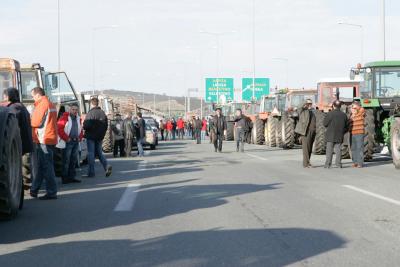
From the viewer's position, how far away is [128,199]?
1171cm

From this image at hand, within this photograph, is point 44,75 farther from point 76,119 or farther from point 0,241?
point 0,241

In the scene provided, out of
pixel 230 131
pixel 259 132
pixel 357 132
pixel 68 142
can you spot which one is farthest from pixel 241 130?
pixel 230 131

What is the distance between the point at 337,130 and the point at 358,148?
751 mm

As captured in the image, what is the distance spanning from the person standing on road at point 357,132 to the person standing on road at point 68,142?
24.6ft

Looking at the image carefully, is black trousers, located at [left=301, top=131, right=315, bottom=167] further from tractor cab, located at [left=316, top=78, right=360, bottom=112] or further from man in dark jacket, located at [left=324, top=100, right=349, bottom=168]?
tractor cab, located at [left=316, top=78, right=360, bottom=112]

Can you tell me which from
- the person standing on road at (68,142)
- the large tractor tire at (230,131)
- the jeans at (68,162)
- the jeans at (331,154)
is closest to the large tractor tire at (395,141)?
the jeans at (331,154)

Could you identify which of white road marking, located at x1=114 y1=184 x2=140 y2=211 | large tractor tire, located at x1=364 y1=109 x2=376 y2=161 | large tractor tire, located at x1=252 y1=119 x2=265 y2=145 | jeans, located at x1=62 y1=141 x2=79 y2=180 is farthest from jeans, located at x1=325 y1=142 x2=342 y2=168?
large tractor tire, located at x1=252 y1=119 x2=265 y2=145

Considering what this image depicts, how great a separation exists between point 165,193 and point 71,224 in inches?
147

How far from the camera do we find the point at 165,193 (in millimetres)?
12617

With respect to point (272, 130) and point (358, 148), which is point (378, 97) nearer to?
point (358, 148)

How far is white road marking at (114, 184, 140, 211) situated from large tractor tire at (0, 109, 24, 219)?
1.44 meters

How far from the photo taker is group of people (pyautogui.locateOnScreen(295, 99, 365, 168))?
18.8m

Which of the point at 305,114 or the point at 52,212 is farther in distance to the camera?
the point at 305,114

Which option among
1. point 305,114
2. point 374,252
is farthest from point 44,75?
point 374,252
